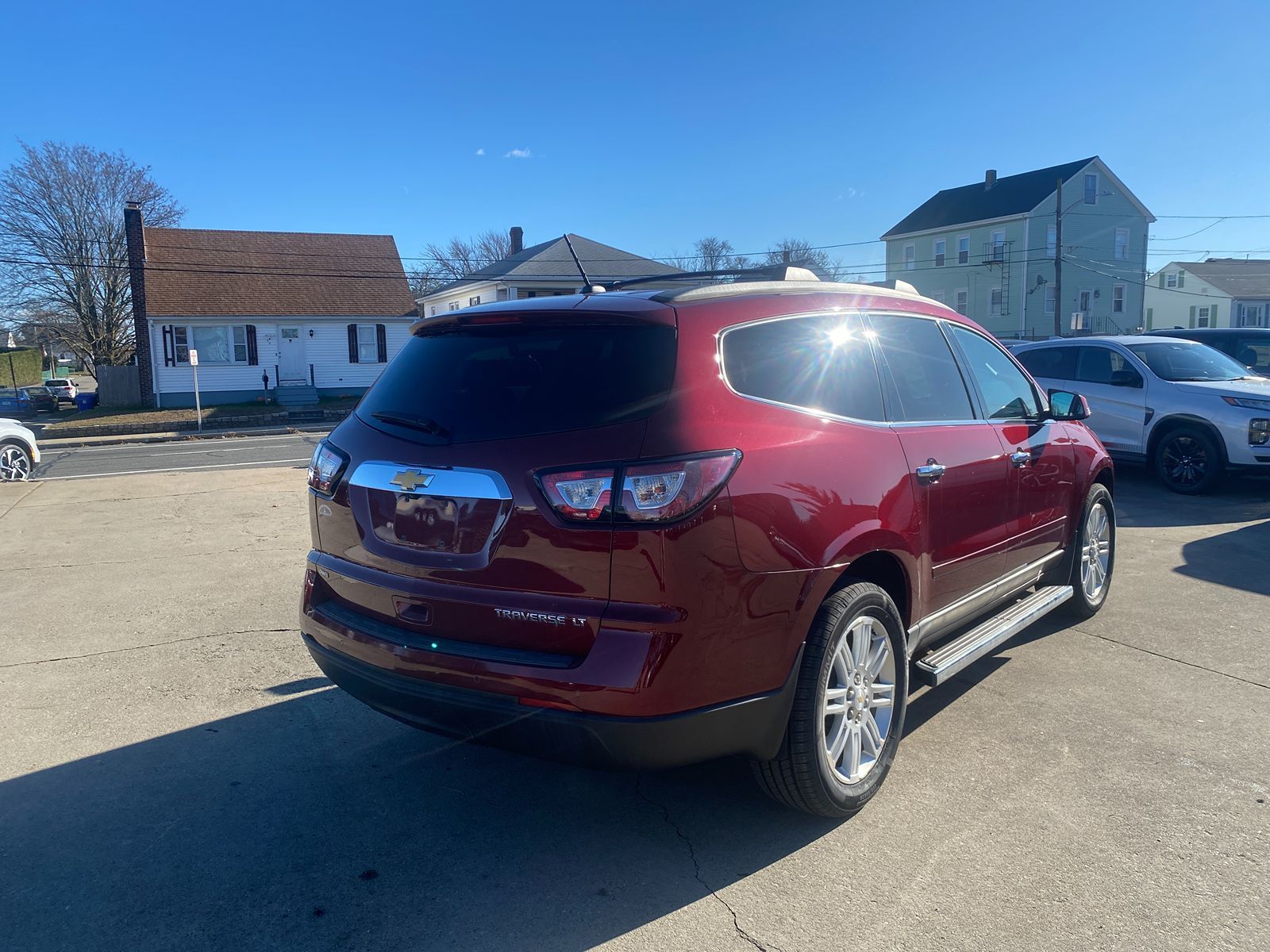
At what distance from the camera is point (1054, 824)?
125 inches

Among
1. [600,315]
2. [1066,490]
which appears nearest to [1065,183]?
[1066,490]

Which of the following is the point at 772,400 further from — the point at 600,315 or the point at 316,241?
→ the point at 316,241

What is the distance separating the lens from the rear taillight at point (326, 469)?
131 inches

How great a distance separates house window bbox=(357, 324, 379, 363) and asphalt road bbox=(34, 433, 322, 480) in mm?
11653

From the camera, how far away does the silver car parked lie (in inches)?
376

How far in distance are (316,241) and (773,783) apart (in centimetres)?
3988

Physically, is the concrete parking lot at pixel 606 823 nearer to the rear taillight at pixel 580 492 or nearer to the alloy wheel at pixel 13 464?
the rear taillight at pixel 580 492

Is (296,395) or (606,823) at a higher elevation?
(296,395)

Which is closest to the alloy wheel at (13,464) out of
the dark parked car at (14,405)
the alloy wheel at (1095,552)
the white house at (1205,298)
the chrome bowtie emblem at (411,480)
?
the chrome bowtie emblem at (411,480)

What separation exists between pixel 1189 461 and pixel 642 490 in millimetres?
9641

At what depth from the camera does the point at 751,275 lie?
4055mm

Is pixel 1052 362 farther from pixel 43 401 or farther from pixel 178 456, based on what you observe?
pixel 43 401

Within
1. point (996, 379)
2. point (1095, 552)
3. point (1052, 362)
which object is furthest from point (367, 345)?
point (996, 379)

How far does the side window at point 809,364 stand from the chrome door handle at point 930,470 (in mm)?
275
